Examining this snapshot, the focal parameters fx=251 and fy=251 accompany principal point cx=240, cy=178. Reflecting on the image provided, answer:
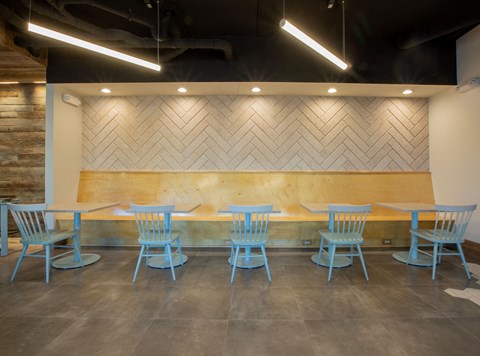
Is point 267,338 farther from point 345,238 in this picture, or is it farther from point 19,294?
point 19,294

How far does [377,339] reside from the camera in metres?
1.76

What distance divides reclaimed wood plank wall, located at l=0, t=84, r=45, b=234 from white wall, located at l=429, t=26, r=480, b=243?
6.73 m

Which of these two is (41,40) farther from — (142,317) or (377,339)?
(377,339)

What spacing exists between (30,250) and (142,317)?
111 inches

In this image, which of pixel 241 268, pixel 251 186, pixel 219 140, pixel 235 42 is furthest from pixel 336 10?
pixel 241 268

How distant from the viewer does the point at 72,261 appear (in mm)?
3205

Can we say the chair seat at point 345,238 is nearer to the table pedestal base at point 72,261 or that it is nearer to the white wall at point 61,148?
the table pedestal base at point 72,261

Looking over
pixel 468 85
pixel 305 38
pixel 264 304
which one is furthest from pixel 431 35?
pixel 264 304

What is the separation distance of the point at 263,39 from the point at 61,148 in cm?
358

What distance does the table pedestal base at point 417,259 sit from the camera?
314 centimetres

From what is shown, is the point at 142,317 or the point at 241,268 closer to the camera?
the point at 142,317

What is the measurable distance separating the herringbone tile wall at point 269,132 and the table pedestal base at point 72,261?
1.74 m

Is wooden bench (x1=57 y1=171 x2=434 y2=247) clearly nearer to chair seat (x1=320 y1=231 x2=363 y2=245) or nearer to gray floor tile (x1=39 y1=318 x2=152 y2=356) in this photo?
chair seat (x1=320 y1=231 x2=363 y2=245)

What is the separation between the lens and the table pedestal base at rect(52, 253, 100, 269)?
121 inches
